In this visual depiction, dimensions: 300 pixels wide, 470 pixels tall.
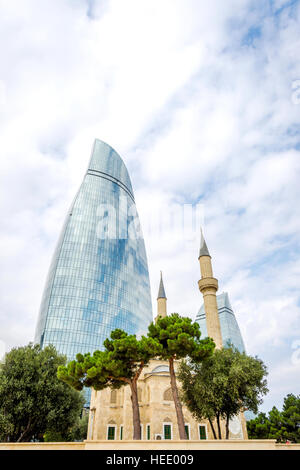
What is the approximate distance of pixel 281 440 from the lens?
3638 cm

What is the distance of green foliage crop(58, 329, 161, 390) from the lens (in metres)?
20.4

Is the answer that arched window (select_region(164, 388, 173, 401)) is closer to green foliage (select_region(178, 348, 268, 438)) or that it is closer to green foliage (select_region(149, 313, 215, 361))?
green foliage (select_region(178, 348, 268, 438))

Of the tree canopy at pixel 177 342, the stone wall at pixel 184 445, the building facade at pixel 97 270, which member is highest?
the building facade at pixel 97 270

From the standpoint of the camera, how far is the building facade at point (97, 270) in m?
83.8

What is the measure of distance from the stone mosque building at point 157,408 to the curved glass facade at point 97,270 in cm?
4679

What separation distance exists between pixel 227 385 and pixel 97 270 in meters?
75.6

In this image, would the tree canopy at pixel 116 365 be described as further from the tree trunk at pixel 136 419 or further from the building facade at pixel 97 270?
the building facade at pixel 97 270

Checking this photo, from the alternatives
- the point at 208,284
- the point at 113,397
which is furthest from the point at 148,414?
the point at 208,284

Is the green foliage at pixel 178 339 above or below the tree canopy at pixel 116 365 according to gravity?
above

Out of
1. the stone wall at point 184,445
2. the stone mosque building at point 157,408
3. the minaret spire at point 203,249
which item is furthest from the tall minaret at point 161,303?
the stone wall at point 184,445

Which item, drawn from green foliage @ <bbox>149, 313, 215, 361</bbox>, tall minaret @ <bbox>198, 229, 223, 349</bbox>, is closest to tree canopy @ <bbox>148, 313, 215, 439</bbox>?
green foliage @ <bbox>149, 313, 215, 361</bbox>

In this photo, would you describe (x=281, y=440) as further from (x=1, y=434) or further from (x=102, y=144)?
(x=102, y=144)
